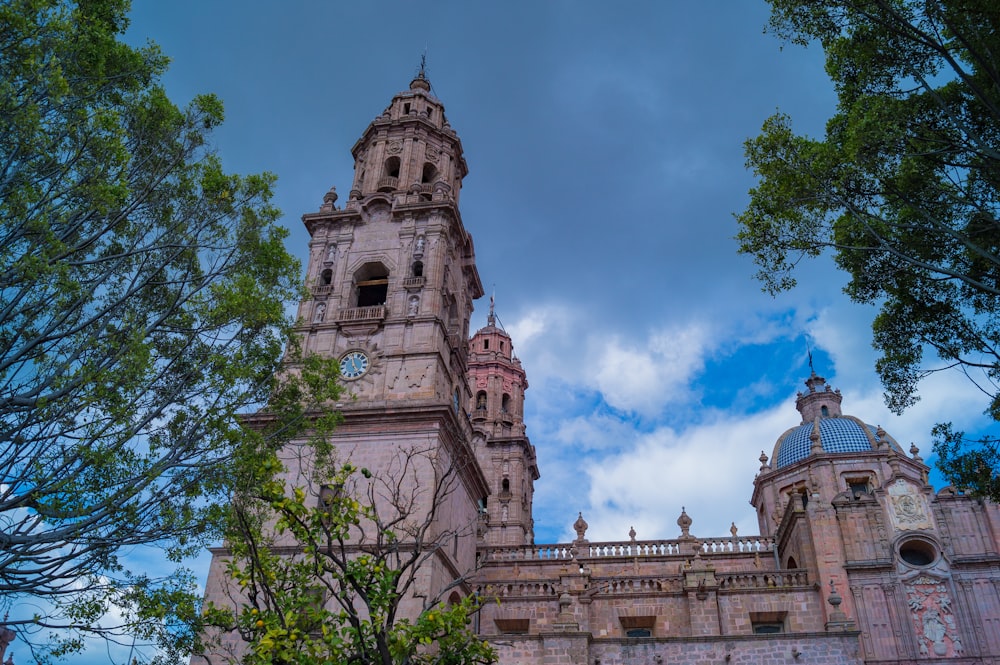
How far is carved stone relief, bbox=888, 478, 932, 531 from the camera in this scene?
28.8 m

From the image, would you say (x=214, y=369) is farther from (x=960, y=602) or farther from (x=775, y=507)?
(x=775, y=507)

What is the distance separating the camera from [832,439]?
36781 mm

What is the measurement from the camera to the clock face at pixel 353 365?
29859 millimetres

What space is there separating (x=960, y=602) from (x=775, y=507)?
11.2 meters

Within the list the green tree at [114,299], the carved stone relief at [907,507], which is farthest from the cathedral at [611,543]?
the green tree at [114,299]

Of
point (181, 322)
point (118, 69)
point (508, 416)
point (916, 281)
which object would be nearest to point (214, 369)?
point (181, 322)

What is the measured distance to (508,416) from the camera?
164ft

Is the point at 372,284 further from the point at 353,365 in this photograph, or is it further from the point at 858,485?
the point at 858,485

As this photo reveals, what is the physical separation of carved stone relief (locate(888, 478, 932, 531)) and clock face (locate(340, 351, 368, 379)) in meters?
20.0

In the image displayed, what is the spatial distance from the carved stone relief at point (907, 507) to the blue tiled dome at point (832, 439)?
614 cm

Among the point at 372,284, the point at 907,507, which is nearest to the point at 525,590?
the point at 372,284

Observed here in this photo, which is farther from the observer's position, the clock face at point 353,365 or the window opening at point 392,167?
the window opening at point 392,167

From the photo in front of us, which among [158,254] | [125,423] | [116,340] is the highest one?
[158,254]

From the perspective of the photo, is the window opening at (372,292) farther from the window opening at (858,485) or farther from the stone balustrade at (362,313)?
the window opening at (858,485)
